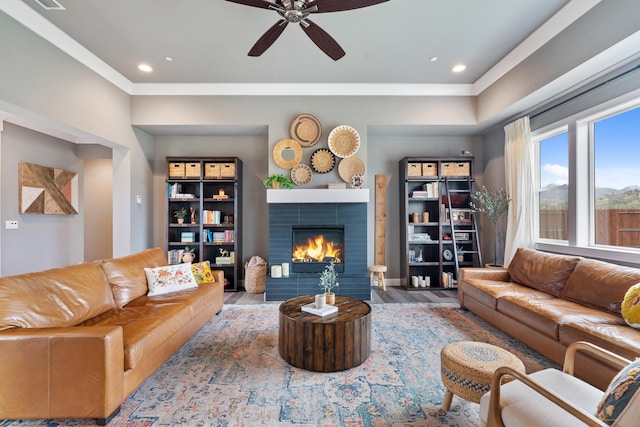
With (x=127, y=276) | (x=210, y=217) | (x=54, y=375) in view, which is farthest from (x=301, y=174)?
(x=54, y=375)

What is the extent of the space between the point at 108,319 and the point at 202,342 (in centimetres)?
83

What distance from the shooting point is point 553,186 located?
366 centimetres

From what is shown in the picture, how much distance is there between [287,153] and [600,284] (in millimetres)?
3771

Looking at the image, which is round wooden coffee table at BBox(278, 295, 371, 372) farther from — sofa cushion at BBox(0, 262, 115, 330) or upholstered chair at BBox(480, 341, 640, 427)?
sofa cushion at BBox(0, 262, 115, 330)

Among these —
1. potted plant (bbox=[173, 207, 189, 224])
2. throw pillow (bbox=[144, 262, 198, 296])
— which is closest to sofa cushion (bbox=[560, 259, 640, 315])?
throw pillow (bbox=[144, 262, 198, 296])

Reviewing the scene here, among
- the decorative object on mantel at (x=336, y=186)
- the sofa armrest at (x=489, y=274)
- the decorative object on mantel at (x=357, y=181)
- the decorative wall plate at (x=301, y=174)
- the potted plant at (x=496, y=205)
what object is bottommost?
the sofa armrest at (x=489, y=274)

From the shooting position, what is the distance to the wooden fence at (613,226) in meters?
2.74

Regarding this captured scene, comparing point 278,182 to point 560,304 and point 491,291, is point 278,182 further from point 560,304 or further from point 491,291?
point 560,304

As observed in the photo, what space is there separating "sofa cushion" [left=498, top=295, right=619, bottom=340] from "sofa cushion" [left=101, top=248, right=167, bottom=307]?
11.9ft

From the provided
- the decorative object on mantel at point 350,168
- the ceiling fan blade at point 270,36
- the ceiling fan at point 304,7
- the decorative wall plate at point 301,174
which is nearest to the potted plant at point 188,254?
the decorative wall plate at point 301,174

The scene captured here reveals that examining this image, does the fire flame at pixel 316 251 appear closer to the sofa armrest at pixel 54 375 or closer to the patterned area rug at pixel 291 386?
the patterned area rug at pixel 291 386

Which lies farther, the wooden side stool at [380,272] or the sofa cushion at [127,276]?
the wooden side stool at [380,272]

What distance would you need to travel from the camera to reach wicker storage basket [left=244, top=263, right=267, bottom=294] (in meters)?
4.44

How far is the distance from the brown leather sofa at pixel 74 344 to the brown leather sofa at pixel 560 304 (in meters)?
2.95
